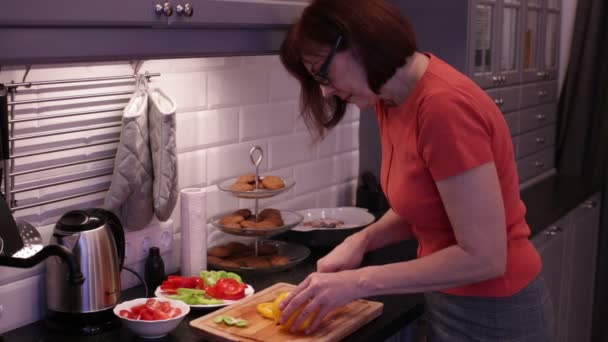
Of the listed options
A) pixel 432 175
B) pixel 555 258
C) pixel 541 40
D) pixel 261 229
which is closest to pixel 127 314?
pixel 261 229

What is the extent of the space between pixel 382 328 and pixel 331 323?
0.12 metres

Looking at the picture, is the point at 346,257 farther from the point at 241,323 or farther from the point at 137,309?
the point at 137,309

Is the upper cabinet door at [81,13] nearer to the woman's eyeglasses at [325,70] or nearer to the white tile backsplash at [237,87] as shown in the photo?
the woman's eyeglasses at [325,70]

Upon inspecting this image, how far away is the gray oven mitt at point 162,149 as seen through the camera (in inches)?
76.9

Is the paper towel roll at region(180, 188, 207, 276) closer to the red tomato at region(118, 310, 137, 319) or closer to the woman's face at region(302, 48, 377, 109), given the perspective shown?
the red tomato at region(118, 310, 137, 319)

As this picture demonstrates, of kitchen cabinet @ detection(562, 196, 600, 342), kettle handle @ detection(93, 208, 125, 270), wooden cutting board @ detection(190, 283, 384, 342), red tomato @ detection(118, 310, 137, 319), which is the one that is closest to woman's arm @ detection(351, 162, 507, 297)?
wooden cutting board @ detection(190, 283, 384, 342)

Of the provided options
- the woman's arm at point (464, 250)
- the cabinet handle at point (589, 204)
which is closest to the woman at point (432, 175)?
the woman's arm at point (464, 250)

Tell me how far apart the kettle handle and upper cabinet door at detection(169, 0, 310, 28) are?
521 mm

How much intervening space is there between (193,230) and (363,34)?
0.79 metres

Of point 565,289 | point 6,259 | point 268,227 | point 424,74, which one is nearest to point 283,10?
point 424,74

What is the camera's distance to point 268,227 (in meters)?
2.21

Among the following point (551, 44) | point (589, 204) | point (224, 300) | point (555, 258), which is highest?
point (551, 44)

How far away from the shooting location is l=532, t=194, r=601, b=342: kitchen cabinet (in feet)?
10.1

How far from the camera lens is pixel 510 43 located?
311 cm
